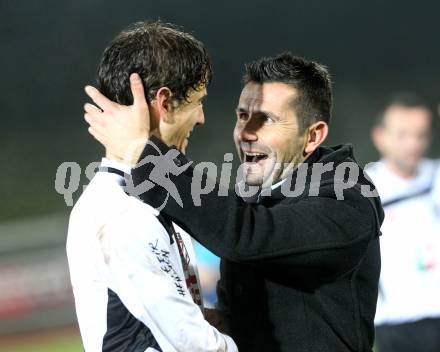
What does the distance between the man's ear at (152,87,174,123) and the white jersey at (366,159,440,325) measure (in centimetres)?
253

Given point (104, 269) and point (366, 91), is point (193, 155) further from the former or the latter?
point (104, 269)

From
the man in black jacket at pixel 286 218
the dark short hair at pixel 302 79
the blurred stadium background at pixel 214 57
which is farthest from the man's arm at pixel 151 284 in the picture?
the blurred stadium background at pixel 214 57

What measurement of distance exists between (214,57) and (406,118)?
4.58 meters

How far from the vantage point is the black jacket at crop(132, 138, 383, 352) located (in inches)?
84.7

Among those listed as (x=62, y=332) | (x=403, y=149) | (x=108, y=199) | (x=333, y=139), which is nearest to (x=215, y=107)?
(x=333, y=139)

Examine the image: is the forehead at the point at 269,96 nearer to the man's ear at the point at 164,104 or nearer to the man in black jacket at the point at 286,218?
the man in black jacket at the point at 286,218

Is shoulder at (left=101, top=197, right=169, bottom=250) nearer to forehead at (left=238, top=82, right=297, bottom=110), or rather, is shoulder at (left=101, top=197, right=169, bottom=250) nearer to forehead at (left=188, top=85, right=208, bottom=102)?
forehead at (left=188, top=85, right=208, bottom=102)

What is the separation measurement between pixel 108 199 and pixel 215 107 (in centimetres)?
696

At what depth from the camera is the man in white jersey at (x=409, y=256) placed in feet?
14.6

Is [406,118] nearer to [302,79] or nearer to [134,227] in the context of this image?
[302,79]

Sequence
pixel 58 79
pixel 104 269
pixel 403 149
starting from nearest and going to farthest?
pixel 104 269
pixel 403 149
pixel 58 79

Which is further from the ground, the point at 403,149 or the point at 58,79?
the point at 58,79

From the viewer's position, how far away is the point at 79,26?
8.98 meters

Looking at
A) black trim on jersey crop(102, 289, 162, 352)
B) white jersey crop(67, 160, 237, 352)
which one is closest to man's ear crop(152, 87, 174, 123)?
white jersey crop(67, 160, 237, 352)
